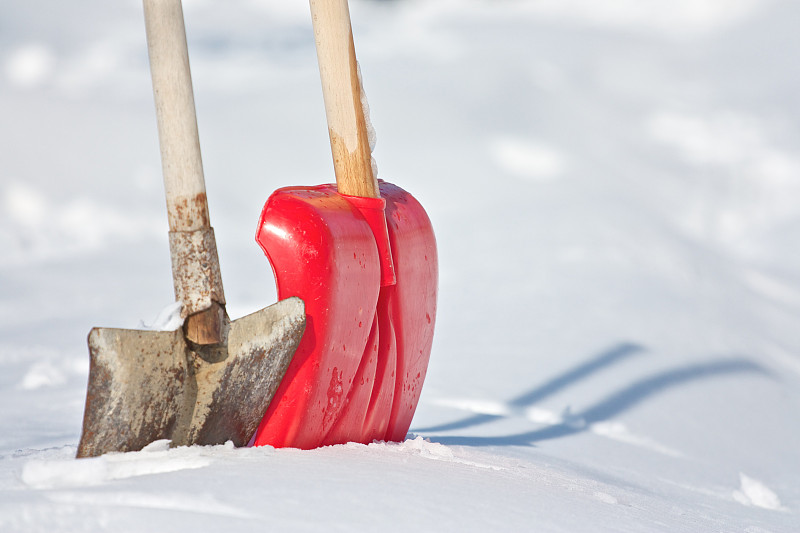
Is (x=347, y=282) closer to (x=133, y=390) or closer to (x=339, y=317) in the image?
(x=339, y=317)

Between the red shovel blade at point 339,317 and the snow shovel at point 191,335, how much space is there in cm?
4

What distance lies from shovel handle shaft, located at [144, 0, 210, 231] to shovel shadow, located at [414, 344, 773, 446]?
817mm

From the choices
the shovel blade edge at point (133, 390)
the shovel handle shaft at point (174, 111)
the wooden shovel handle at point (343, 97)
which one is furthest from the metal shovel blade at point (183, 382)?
the wooden shovel handle at point (343, 97)

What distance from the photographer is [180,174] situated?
1.22 metres

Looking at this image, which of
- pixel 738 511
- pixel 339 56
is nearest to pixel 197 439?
pixel 339 56

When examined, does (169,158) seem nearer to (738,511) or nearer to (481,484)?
(481,484)

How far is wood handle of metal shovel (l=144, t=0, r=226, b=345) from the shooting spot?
1.22 meters

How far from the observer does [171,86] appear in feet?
4.00

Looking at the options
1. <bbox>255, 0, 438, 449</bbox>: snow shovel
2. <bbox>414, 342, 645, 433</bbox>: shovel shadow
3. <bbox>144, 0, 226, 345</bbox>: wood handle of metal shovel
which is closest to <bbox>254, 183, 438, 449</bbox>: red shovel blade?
<bbox>255, 0, 438, 449</bbox>: snow shovel

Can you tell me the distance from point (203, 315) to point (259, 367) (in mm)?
120

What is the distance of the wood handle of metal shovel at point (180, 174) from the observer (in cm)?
122

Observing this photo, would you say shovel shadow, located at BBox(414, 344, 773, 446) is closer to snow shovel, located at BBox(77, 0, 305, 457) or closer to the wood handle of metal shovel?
snow shovel, located at BBox(77, 0, 305, 457)

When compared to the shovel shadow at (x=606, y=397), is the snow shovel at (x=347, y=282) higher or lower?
higher

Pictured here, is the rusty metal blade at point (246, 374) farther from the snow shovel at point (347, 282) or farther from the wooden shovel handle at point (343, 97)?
the wooden shovel handle at point (343, 97)
